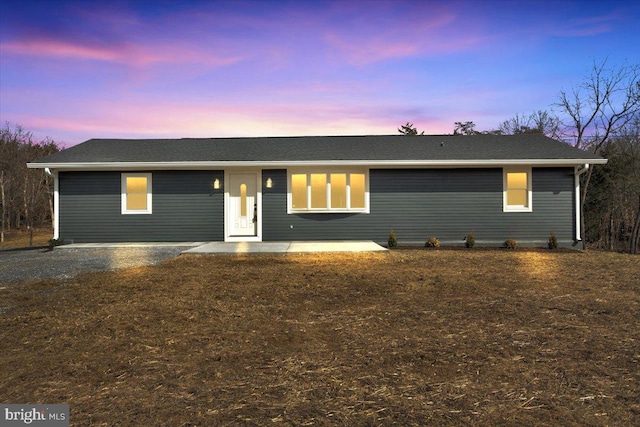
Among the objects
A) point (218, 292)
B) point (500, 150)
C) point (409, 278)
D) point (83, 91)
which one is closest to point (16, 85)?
point (83, 91)

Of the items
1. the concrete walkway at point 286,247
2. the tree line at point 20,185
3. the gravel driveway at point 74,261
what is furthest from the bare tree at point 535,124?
the tree line at point 20,185

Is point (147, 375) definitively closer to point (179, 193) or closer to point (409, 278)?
point (409, 278)

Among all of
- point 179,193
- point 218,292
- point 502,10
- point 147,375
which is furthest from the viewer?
point 179,193

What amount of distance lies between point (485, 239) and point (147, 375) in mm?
12267

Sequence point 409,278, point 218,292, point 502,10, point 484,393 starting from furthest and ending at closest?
point 502,10 → point 409,278 → point 218,292 → point 484,393

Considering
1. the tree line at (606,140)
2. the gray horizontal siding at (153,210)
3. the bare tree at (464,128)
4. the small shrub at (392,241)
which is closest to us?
the small shrub at (392,241)

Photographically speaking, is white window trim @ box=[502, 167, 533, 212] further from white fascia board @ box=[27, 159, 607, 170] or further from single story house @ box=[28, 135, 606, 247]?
white fascia board @ box=[27, 159, 607, 170]

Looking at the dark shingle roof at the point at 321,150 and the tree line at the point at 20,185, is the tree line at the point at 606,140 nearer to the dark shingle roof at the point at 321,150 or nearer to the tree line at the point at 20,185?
the dark shingle roof at the point at 321,150

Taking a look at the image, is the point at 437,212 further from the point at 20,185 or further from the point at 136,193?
the point at 20,185

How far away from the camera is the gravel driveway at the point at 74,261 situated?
25.5 feet

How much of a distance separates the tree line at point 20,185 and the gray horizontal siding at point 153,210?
55.2 feet

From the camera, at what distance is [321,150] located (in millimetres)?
13711

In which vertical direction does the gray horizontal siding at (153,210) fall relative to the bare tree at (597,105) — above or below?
below

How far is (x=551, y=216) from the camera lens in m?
12.9
